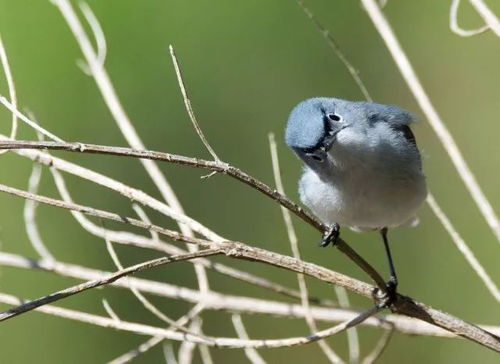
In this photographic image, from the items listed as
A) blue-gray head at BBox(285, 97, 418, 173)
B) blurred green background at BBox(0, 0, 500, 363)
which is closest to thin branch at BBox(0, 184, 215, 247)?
blue-gray head at BBox(285, 97, 418, 173)

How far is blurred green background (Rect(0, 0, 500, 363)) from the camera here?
3.50 m

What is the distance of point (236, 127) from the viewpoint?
3799 mm

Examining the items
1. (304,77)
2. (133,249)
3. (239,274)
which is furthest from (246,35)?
(239,274)

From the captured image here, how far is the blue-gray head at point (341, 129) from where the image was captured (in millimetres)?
2125

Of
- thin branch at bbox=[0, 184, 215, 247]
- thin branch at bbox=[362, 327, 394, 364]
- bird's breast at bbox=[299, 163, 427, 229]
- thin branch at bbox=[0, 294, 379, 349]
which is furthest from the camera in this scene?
bird's breast at bbox=[299, 163, 427, 229]

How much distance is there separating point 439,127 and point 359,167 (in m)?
0.31

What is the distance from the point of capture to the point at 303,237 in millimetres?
3721

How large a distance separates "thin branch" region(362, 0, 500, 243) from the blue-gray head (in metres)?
0.23

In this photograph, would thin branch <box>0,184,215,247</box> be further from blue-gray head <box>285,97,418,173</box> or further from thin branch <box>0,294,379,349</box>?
blue-gray head <box>285,97,418,173</box>

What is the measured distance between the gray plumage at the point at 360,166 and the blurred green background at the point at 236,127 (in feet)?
3.50

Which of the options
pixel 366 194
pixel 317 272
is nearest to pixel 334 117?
pixel 366 194

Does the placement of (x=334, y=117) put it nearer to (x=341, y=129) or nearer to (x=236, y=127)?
(x=341, y=129)

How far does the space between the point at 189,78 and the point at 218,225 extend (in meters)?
0.66

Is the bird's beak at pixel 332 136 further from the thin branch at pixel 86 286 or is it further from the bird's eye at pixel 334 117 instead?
the thin branch at pixel 86 286
